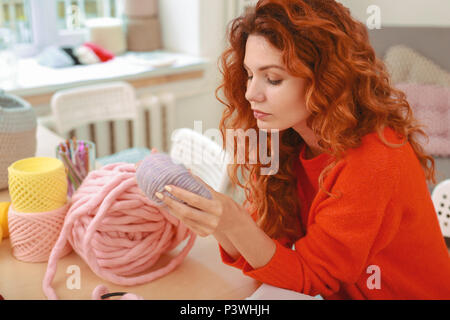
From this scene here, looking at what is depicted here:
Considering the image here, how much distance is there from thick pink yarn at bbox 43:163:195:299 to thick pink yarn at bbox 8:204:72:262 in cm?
4

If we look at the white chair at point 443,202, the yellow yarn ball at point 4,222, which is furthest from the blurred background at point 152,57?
the yellow yarn ball at point 4,222

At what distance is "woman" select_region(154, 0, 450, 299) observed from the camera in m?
0.70

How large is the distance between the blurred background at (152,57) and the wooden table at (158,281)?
1.03m

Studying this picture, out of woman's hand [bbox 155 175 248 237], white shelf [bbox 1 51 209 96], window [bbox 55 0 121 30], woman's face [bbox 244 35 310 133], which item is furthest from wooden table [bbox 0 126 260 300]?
window [bbox 55 0 121 30]

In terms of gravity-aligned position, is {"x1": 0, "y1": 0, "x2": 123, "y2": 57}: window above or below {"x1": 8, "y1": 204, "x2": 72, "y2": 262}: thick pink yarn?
above

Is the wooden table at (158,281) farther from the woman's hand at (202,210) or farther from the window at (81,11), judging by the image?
the window at (81,11)

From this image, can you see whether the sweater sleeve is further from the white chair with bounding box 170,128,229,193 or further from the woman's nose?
the white chair with bounding box 170,128,229,193

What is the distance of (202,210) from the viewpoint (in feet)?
2.17

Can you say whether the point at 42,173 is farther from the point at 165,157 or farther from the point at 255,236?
the point at 255,236

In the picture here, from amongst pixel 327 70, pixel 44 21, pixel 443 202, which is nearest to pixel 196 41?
pixel 44 21

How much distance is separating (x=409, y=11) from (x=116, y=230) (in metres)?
2.07

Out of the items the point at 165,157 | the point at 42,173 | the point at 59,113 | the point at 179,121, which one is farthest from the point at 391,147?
the point at 179,121

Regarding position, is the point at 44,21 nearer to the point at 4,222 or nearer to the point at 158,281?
the point at 4,222

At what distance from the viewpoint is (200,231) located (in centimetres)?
67
